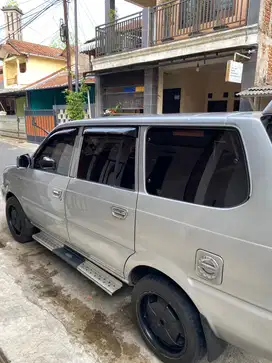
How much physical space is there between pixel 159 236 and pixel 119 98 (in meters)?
10.1

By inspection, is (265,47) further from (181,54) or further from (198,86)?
(198,86)

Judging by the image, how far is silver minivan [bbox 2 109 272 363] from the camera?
1527mm

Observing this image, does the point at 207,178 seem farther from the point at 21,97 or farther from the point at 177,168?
the point at 21,97

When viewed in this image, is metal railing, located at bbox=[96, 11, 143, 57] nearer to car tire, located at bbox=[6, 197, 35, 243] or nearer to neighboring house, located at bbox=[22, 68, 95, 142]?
neighboring house, located at bbox=[22, 68, 95, 142]

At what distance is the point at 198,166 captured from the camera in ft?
6.07

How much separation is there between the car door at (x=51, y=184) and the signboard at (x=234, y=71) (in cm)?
568

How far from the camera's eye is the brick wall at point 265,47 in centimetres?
727

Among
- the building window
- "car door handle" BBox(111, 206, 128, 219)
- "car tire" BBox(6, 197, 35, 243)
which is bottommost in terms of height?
"car tire" BBox(6, 197, 35, 243)

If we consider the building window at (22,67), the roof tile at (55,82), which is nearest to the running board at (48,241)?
the roof tile at (55,82)

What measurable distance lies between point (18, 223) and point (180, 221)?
299cm

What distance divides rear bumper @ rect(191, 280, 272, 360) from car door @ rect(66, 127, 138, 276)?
26.4 inches

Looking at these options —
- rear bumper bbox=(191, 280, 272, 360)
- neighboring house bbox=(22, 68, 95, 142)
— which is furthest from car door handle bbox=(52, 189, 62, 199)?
neighboring house bbox=(22, 68, 95, 142)

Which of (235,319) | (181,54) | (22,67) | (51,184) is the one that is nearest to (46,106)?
(22,67)

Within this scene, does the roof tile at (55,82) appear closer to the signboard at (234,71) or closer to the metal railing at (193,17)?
the metal railing at (193,17)
